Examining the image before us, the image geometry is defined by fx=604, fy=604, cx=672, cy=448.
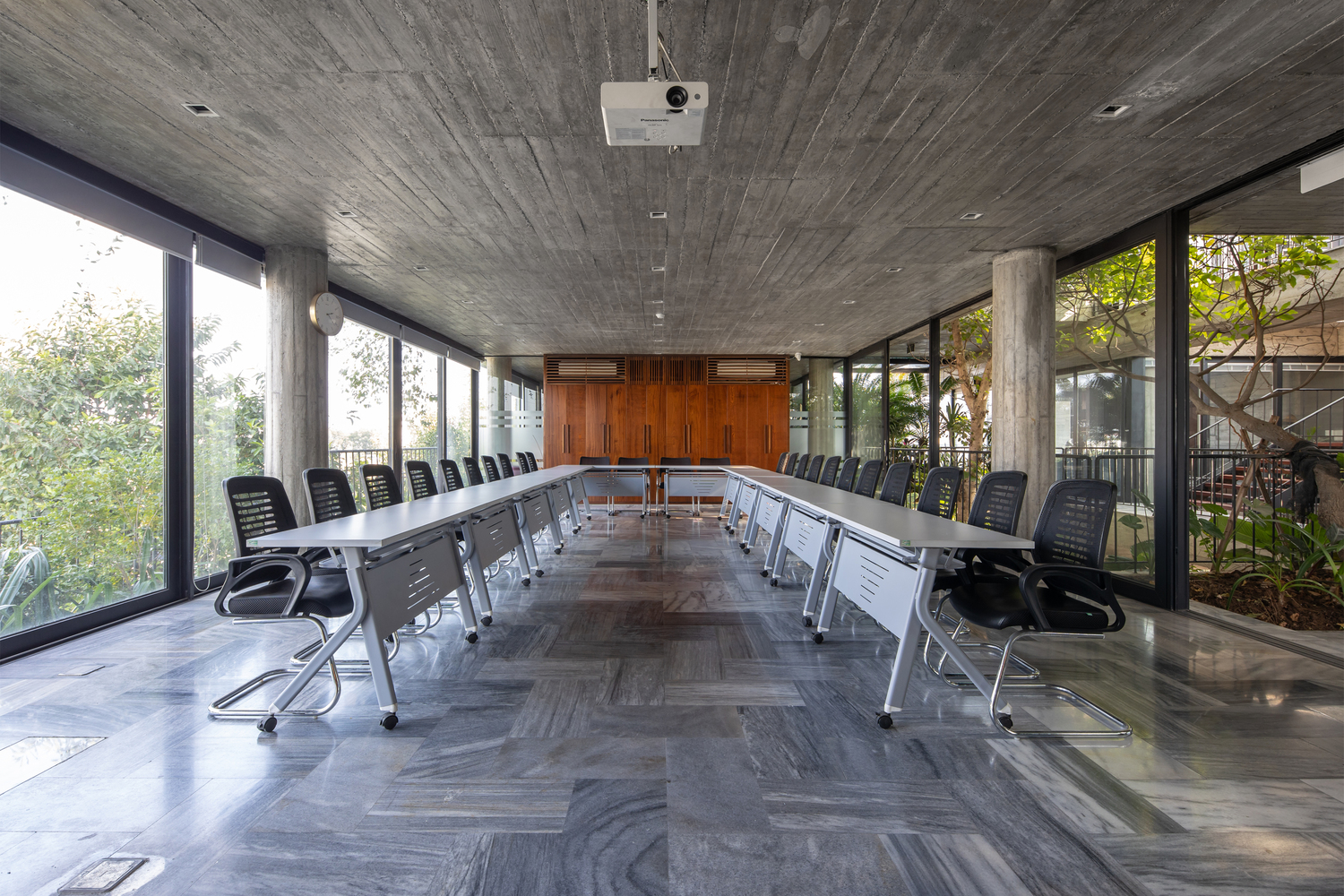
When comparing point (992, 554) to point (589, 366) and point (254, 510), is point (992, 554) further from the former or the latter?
point (589, 366)

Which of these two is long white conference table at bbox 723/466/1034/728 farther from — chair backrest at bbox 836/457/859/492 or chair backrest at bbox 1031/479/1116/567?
chair backrest at bbox 836/457/859/492

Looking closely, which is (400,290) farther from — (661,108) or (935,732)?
(935,732)

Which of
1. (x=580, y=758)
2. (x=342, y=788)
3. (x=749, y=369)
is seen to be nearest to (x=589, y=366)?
(x=749, y=369)

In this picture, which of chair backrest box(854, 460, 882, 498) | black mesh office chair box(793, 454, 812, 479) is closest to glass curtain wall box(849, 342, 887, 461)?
black mesh office chair box(793, 454, 812, 479)

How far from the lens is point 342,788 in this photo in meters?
2.13

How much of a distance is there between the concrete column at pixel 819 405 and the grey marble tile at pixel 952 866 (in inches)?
430

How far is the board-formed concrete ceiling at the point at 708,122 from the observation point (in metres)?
2.59

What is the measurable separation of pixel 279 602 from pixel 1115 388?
Answer: 6197 millimetres

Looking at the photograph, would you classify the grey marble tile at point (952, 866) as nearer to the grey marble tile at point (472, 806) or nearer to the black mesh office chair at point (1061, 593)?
the black mesh office chair at point (1061, 593)

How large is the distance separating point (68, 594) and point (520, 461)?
210 inches

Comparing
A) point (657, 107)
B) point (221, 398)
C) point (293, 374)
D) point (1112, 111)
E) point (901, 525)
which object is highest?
point (1112, 111)

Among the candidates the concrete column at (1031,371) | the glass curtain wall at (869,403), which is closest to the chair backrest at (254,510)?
the concrete column at (1031,371)

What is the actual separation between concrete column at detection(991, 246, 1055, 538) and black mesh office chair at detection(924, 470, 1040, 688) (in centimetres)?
217

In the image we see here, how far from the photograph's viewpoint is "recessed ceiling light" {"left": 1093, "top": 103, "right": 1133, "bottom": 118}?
316 cm
